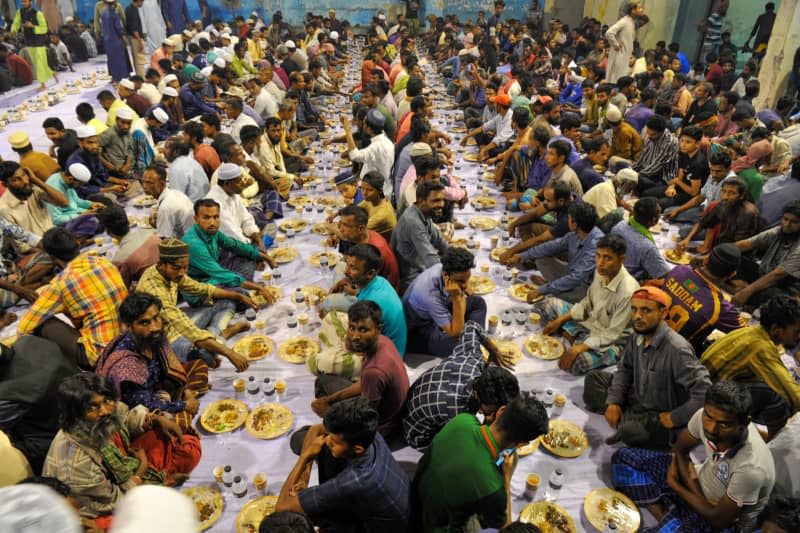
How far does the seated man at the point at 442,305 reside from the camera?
351cm

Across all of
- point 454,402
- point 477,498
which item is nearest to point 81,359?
point 454,402

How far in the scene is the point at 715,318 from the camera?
3.40 m

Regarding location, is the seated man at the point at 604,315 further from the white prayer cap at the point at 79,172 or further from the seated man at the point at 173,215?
the white prayer cap at the point at 79,172

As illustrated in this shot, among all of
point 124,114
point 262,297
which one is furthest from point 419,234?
point 124,114

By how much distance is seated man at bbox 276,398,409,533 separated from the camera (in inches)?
87.4

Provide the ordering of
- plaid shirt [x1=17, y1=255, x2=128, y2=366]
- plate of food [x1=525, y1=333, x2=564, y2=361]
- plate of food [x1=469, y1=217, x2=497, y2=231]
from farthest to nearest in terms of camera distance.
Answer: plate of food [x1=469, y1=217, x2=497, y2=231]
plate of food [x1=525, y1=333, x2=564, y2=361]
plaid shirt [x1=17, y1=255, x2=128, y2=366]

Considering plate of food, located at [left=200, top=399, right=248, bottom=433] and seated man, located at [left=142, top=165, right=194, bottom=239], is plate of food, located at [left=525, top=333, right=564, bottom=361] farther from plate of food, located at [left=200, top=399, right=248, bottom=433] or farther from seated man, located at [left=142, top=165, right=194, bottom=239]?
seated man, located at [left=142, top=165, right=194, bottom=239]

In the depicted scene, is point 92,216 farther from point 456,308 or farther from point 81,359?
point 456,308

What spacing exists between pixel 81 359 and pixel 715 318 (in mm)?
4376

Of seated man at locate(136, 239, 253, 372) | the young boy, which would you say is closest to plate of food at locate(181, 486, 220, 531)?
seated man at locate(136, 239, 253, 372)

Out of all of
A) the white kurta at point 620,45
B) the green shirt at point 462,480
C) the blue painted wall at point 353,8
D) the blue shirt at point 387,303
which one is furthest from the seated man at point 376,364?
the blue painted wall at point 353,8

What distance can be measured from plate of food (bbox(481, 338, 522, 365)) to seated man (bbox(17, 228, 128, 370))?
9.20ft

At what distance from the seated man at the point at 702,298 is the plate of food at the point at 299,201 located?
4.42 metres

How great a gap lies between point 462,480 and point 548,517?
87 centimetres
